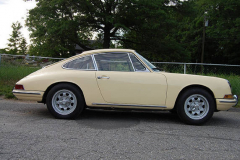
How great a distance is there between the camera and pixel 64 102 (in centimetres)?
453

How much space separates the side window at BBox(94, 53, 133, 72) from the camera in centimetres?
461

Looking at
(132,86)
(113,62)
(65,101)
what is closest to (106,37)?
(113,62)

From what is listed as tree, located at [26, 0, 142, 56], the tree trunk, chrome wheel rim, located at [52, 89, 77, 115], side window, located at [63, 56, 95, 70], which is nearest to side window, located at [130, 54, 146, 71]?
side window, located at [63, 56, 95, 70]

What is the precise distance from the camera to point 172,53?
23.0m

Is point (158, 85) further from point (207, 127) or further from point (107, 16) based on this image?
point (107, 16)

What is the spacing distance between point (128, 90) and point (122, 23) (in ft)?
55.1

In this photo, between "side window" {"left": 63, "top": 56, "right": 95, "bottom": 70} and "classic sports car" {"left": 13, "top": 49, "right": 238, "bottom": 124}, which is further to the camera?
"side window" {"left": 63, "top": 56, "right": 95, "bottom": 70}

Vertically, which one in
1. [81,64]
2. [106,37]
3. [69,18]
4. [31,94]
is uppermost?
[69,18]

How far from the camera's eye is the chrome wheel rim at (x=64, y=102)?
4512 mm

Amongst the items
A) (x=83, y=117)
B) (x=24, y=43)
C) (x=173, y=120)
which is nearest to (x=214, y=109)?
(x=173, y=120)

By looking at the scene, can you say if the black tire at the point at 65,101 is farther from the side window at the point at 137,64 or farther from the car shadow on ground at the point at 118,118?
the side window at the point at 137,64

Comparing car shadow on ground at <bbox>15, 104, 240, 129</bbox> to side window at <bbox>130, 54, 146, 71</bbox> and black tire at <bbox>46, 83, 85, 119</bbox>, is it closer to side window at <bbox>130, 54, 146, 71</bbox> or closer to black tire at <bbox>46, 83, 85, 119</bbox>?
black tire at <bbox>46, 83, 85, 119</bbox>

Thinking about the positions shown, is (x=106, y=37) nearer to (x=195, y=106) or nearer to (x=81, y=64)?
(x=81, y=64)

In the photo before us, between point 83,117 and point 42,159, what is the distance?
2.18 meters
